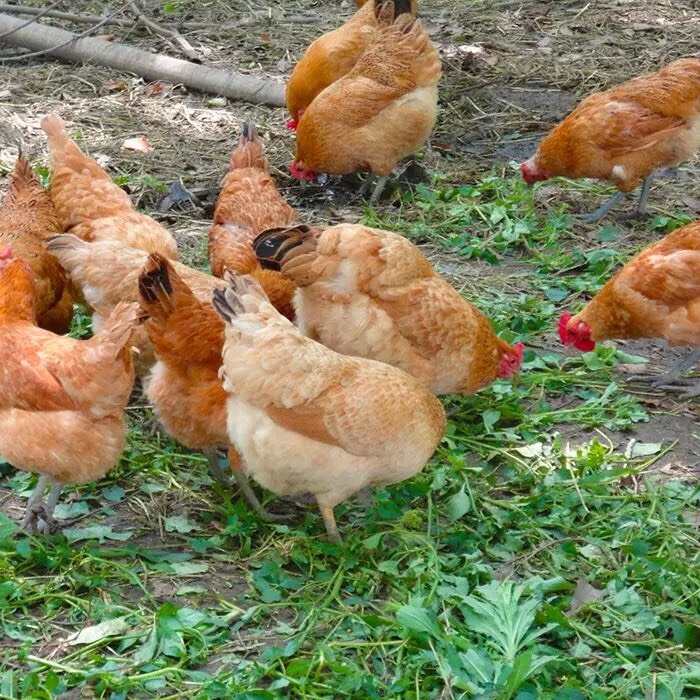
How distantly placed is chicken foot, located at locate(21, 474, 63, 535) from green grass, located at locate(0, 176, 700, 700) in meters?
0.09

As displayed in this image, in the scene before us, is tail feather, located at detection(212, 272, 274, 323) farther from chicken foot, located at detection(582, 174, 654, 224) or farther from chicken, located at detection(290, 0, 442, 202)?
chicken foot, located at detection(582, 174, 654, 224)

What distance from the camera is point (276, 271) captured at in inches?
213

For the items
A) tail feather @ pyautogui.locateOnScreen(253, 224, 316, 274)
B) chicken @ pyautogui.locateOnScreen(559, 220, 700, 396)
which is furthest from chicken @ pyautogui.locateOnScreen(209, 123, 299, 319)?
chicken @ pyautogui.locateOnScreen(559, 220, 700, 396)

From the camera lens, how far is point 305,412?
14.1ft

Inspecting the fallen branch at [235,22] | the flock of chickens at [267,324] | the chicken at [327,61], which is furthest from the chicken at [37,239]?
the fallen branch at [235,22]

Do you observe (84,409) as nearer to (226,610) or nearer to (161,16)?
(226,610)

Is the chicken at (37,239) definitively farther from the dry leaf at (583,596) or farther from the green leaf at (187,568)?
the dry leaf at (583,596)

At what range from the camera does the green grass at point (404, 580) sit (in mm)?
3848

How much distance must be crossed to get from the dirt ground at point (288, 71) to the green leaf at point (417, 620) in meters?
3.12

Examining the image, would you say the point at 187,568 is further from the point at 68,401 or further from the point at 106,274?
the point at 106,274

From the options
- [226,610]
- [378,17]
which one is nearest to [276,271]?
[226,610]

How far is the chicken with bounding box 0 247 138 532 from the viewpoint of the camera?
13.8ft

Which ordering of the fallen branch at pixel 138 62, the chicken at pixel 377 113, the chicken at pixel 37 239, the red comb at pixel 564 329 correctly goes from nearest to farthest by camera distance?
1. the chicken at pixel 37 239
2. the red comb at pixel 564 329
3. the chicken at pixel 377 113
4. the fallen branch at pixel 138 62

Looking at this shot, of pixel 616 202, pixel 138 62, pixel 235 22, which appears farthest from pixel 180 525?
pixel 235 22
